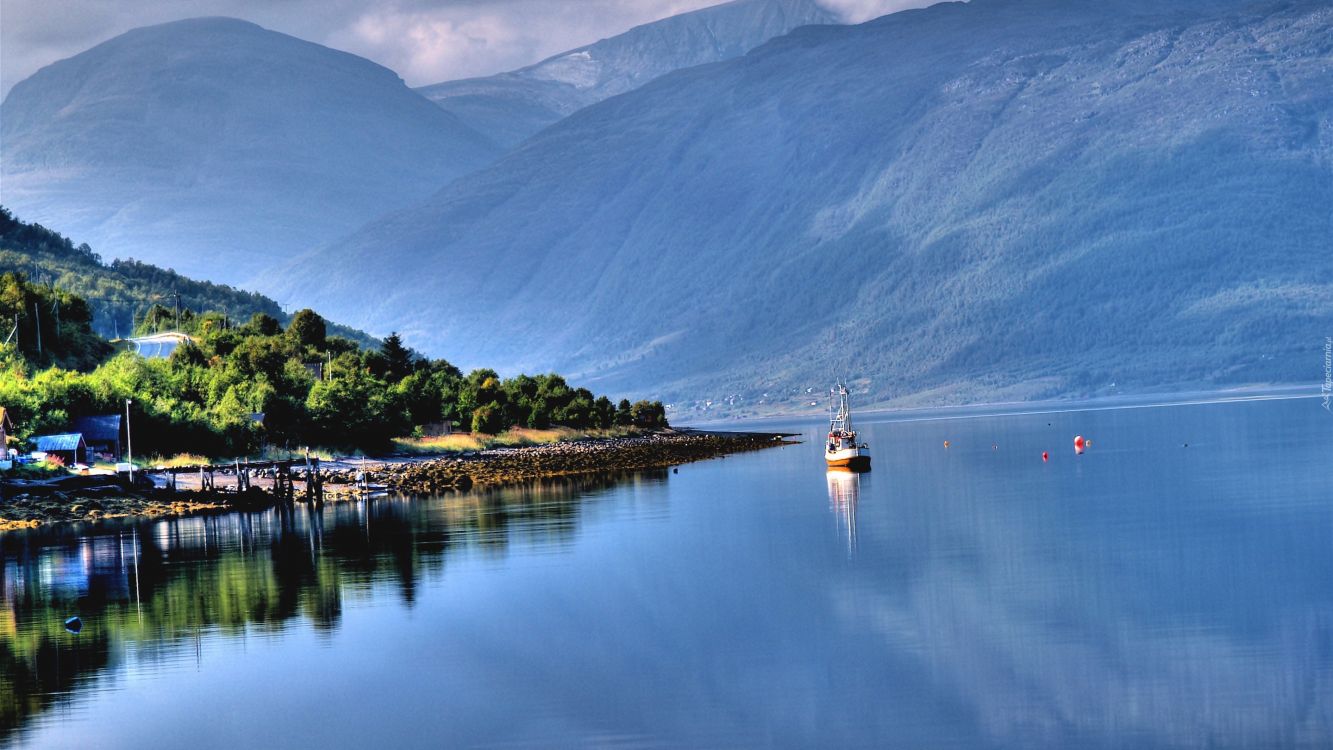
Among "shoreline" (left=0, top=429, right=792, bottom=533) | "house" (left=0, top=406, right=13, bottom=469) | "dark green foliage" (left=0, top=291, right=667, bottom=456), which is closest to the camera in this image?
"shoreline" (left=0, top=429, right=792, bottom=533)

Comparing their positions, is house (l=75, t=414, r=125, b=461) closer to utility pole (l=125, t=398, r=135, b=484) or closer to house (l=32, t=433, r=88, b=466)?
utility pole (l=125, t=398, r=135, b=484)

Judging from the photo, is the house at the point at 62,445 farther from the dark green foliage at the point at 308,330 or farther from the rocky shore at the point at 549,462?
the dark green foliage at the point at 308,330

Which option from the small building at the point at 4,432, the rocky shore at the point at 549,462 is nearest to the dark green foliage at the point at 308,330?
the rocky shore at the point at 549,462

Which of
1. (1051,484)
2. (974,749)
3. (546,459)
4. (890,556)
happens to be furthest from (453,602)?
(546,459)

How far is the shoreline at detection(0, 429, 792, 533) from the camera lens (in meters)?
78.8

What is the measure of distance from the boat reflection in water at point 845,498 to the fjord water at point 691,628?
30.5 inches

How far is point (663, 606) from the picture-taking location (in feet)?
147

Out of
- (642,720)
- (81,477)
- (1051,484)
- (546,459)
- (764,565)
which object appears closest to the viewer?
(642,720)

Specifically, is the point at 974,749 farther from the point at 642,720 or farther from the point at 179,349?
the point at 179,349

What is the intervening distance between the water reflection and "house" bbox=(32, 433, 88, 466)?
40.0ft

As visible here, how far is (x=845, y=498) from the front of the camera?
276 feet

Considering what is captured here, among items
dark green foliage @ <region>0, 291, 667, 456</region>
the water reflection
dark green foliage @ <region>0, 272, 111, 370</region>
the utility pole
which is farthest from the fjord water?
dark green foliage @ <region>0, 272, 111, 370</region>

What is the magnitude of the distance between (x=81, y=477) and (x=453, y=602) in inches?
1653

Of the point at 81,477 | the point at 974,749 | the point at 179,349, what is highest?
the point at 179,349
